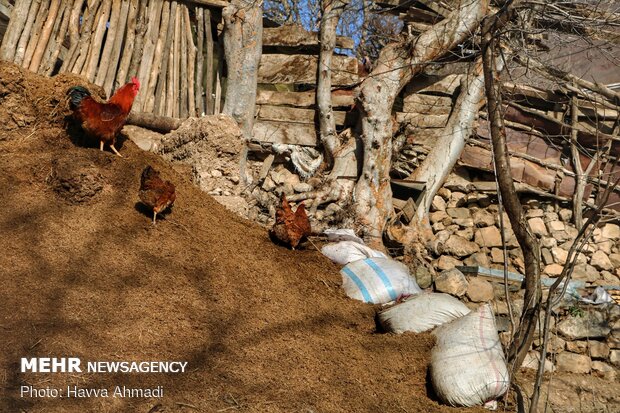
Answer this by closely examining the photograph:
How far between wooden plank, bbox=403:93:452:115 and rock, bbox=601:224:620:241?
7.96 feet

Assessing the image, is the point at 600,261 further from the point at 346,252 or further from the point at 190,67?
the point at 190,67

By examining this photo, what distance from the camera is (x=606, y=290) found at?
7668 millimetres

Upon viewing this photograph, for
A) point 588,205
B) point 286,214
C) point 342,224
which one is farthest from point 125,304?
point 588,205

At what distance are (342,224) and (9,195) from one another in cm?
345

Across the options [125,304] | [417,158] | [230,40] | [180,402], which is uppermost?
[230,40]

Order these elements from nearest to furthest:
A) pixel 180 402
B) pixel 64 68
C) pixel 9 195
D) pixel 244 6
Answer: pixel 180 402, pixel 9 195, pixel 64 68, pixel 244 6

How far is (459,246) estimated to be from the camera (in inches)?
314

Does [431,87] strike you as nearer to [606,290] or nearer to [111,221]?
[606,290]

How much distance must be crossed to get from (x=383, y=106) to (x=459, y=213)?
167 cm

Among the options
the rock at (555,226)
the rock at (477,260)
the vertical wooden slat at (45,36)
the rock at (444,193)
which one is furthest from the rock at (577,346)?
the vertical wooden slat at (45,36)

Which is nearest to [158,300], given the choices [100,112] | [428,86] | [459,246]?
[100,112]

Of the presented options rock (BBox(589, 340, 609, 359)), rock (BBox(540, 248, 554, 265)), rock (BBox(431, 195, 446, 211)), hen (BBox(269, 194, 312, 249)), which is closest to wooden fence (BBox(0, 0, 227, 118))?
hen (BBox(269, 194, 312, 249))

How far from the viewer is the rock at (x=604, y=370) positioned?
7.06 meters

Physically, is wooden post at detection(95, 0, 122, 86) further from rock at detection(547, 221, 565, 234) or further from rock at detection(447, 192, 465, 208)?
rock at detection(547, 221, 565, 234)
